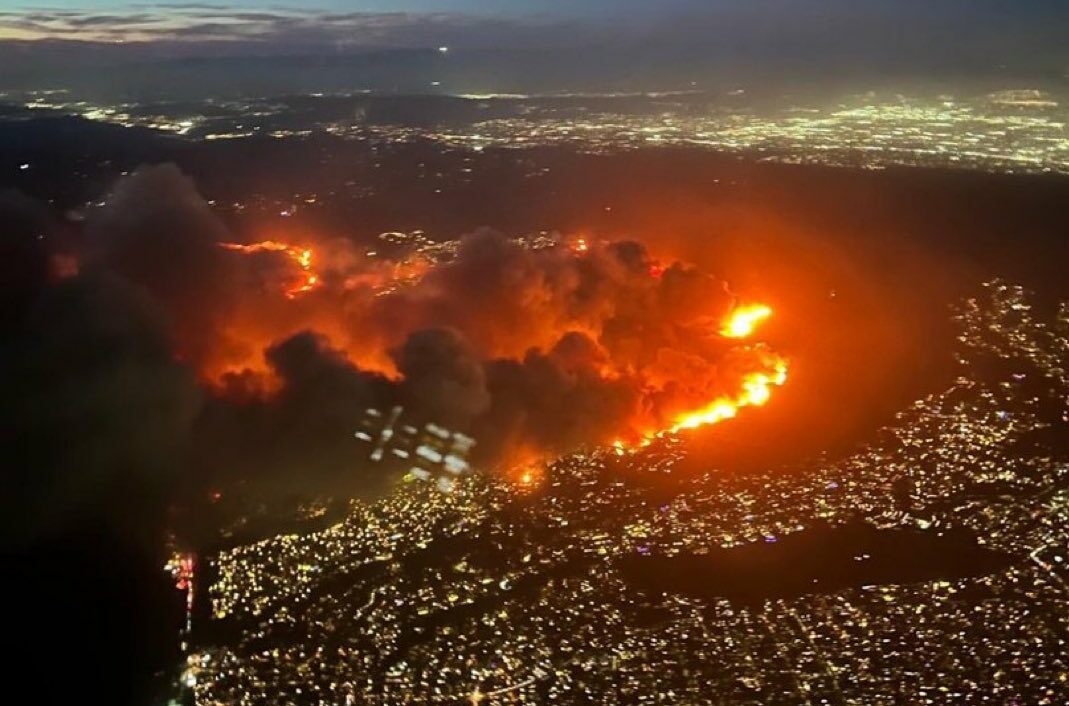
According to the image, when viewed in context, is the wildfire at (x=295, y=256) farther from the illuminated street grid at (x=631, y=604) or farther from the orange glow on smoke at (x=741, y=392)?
the orange glow on smoke at (x=741, y=392)

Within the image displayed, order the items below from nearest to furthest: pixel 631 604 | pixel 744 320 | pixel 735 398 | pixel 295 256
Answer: pixel 631 604 → pixel 735 398 → pixel 744 320 → pixel 295 256

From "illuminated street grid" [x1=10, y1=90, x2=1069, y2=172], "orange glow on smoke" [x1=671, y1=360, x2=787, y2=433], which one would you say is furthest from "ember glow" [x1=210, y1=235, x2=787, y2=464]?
"illuminated street grid" [x1=10, y1=90, x2=1069, y2=172]

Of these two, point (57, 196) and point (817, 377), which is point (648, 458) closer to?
point (817, 377)

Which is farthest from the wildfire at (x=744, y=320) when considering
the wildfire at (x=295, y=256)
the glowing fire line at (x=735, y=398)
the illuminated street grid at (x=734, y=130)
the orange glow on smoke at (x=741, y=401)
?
the illuminated street grid at (x=734, y=130)

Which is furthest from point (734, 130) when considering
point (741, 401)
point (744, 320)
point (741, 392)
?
point (741, 401)

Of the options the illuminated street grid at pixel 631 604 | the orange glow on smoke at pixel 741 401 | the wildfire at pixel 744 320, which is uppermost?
the wildfire at pixel 744 320

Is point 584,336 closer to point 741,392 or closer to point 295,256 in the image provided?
point 741,392

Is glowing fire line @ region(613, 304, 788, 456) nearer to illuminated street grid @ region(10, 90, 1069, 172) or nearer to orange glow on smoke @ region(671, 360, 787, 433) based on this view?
orange glow on smoke @ region(671, 360, 787, 433)
